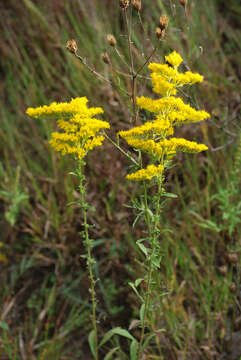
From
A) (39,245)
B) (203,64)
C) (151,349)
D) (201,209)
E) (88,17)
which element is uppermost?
(88,17)

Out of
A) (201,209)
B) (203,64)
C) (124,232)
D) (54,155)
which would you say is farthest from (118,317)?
(203,64)

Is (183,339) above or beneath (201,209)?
beneath

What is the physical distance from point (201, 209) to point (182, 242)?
268 millimetres

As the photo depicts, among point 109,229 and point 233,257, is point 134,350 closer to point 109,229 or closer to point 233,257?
point 233,257

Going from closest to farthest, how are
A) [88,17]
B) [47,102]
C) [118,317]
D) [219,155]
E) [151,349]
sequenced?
[151,349], [118,317], [219,155], [47,102], [88,17]

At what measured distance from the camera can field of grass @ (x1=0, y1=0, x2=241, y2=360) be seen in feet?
7.14

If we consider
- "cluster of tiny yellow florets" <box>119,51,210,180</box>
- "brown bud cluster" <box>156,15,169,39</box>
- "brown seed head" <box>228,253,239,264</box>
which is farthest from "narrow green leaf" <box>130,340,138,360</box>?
"brown bud cluster" <box>156,15,169,39</box>

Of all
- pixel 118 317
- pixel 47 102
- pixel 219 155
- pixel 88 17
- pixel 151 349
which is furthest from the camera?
pixel 88 17

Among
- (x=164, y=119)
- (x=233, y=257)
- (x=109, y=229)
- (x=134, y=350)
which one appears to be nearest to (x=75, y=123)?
(x=164, y=119)

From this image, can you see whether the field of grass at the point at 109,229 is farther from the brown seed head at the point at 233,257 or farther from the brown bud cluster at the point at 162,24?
the brown bud cluster at the point at 162,24

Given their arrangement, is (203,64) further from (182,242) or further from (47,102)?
(182,242)

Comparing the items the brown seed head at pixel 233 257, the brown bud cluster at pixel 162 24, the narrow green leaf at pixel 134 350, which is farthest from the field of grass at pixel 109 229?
the narrow green leaf at pixel 134 350

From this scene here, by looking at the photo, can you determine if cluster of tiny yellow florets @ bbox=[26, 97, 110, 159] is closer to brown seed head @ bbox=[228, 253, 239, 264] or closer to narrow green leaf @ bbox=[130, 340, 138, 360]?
narrow green leaf @ bbox=[130, 340, 138, 360]

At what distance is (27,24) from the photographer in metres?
4.00
